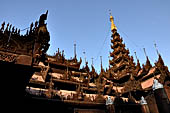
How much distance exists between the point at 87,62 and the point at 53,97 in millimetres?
10942

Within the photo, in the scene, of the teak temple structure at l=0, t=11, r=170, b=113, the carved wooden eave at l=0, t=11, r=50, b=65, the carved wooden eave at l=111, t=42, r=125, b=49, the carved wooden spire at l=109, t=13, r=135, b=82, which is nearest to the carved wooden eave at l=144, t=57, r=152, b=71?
the teak temple structure at l=0, t=11, r=170, b=113

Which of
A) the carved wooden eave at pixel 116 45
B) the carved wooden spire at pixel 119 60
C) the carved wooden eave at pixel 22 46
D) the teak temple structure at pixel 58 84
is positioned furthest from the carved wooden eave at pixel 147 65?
the carved wooden eave at pixel 22 46

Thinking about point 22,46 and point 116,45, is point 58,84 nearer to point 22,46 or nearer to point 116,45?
point 22,46

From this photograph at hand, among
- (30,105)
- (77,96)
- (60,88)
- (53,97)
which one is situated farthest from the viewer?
(60,88)

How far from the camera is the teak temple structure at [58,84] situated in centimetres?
543

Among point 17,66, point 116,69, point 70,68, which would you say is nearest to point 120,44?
point 116,69

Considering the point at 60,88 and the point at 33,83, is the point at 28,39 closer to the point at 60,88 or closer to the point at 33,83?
the point at 33,83

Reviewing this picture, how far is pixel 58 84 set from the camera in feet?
45.0

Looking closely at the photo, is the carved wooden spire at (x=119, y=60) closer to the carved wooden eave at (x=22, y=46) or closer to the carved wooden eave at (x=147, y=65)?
the carved wooden eave at (x=147, y=65)

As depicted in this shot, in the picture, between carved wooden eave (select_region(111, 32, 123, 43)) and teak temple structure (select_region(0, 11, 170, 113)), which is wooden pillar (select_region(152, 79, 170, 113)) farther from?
carved wooden eave (select_region(111, 32, 123, 43))

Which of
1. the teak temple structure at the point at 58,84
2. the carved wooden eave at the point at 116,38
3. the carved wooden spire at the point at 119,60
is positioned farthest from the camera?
the carved wooden eave at the point at 116,38

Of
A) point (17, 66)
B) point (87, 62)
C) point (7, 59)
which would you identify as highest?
point (87, 62)

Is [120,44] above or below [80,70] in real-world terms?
above

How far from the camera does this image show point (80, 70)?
19688 mm
